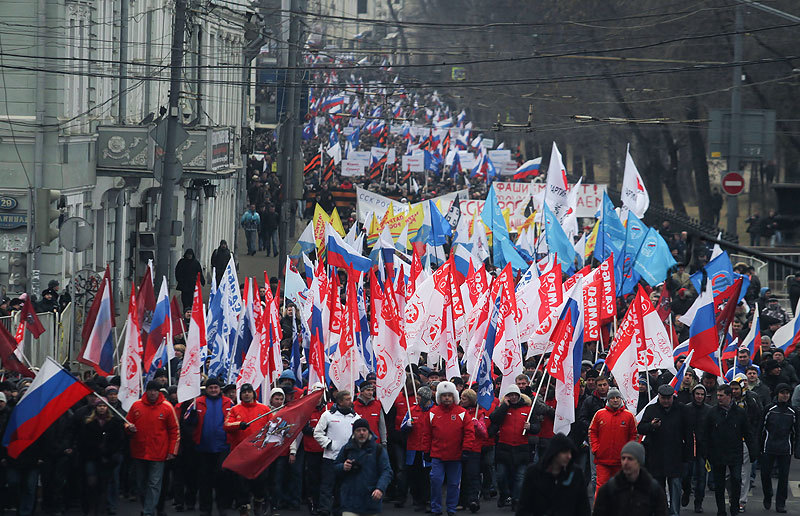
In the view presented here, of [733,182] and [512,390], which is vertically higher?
[733,182]

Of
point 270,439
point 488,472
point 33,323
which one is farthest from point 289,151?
point 270,439

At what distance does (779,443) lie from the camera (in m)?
15.5

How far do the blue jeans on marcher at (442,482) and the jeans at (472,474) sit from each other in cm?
17

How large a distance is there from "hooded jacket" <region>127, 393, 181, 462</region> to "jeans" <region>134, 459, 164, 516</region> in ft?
0.25

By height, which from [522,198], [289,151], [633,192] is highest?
[289,151]

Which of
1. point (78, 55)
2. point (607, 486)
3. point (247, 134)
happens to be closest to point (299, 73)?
point (247, 134)

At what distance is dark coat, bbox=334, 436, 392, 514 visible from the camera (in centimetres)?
1273

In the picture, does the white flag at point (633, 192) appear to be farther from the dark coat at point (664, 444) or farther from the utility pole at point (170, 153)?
the dark coat at point (664, 444)

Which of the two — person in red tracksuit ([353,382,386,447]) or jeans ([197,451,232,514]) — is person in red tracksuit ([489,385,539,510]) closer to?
person in red tracksuit ([353,382,386,447])

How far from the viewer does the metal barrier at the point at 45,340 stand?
19.8 m

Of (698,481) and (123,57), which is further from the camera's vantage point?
(123,57)

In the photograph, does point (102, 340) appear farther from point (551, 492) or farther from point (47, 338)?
point (551, 492)

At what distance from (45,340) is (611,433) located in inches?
361

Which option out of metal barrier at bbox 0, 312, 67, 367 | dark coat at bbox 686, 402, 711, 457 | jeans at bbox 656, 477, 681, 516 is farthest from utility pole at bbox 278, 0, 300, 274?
jeans at bbox 656, 477, 681, 516
